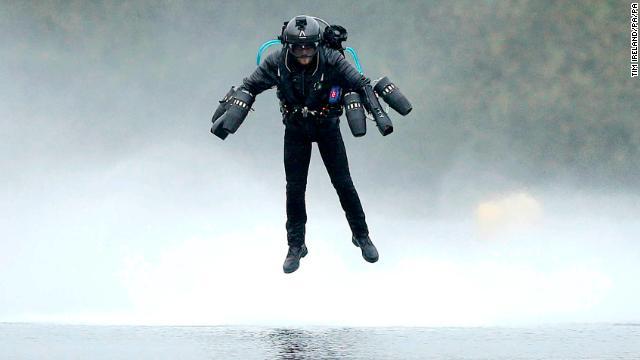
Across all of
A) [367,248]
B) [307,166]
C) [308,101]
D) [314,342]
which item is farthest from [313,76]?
[314,342]

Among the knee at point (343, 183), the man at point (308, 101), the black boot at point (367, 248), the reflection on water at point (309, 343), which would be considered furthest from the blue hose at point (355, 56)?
the reflection on water at point (309, 343)

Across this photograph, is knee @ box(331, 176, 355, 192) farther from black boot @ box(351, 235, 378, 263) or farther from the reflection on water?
the reflection on water

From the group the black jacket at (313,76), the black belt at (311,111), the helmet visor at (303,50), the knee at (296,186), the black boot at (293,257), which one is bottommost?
the black boot at (293,257)

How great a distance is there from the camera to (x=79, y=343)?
2030 cm

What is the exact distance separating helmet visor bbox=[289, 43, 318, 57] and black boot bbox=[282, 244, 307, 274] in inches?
145

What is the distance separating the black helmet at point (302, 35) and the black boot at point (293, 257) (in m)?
3.69

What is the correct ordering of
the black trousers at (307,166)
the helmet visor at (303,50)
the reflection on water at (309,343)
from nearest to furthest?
the reflection on water at (309,343), the helmet visor at (303,50), the black trousers at (307,166)

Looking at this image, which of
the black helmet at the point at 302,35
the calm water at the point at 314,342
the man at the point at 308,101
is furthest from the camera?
the man at the point at 308,101

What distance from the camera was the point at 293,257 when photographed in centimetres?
2173

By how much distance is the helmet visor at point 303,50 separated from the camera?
2022 centimetres

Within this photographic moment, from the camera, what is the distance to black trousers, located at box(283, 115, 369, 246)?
2112cm

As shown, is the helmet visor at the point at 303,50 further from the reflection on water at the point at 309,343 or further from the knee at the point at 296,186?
the reflection on water at the point at 309,343

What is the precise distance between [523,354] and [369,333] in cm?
330

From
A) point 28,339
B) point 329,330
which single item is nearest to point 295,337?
point 329,330
